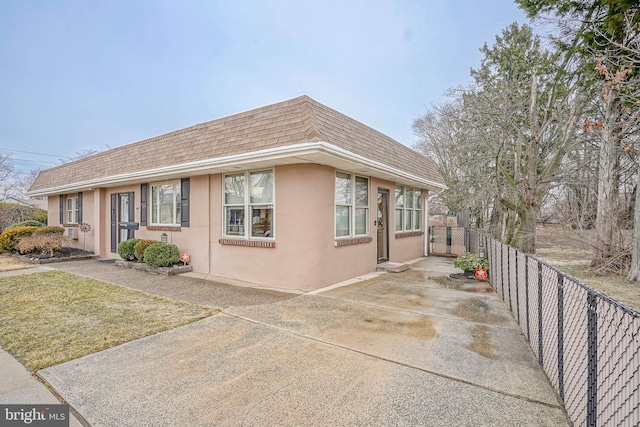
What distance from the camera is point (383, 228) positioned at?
30.6 ft

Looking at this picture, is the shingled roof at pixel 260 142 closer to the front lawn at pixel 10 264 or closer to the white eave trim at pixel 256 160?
the white eave trim at pixel 256 160

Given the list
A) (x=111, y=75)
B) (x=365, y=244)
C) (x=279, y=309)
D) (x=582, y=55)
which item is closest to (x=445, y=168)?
(x=582, y=55)

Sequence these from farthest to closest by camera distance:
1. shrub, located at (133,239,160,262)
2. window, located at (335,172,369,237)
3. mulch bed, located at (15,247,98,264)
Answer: mulch bed, located at (15,247,98,264) < shrub, located at (133,239,160,262) < window, located at (335,172,369,237)

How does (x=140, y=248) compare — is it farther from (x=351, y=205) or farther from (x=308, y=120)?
A: (x=308, y=120)

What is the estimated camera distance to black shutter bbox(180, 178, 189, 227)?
8344 millimetres

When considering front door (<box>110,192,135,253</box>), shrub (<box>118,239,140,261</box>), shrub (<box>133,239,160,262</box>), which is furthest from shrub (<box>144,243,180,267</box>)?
front door (<box>110,192,135,253</box>)

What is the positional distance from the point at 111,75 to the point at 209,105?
486 inches

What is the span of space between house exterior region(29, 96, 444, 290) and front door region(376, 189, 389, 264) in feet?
0.10

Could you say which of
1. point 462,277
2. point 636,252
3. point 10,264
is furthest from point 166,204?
point 636,252

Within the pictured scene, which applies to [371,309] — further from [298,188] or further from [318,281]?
[298,188]

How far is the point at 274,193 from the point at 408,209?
5.90m

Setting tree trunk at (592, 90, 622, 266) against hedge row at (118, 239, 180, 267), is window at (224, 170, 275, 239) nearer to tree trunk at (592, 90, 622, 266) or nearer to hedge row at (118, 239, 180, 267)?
hedge row at (118, 239, 180, 267)

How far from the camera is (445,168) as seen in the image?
69.6 feet

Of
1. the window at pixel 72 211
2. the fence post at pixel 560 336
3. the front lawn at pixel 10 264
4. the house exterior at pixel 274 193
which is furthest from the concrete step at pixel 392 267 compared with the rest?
the window at pixel 72 211
